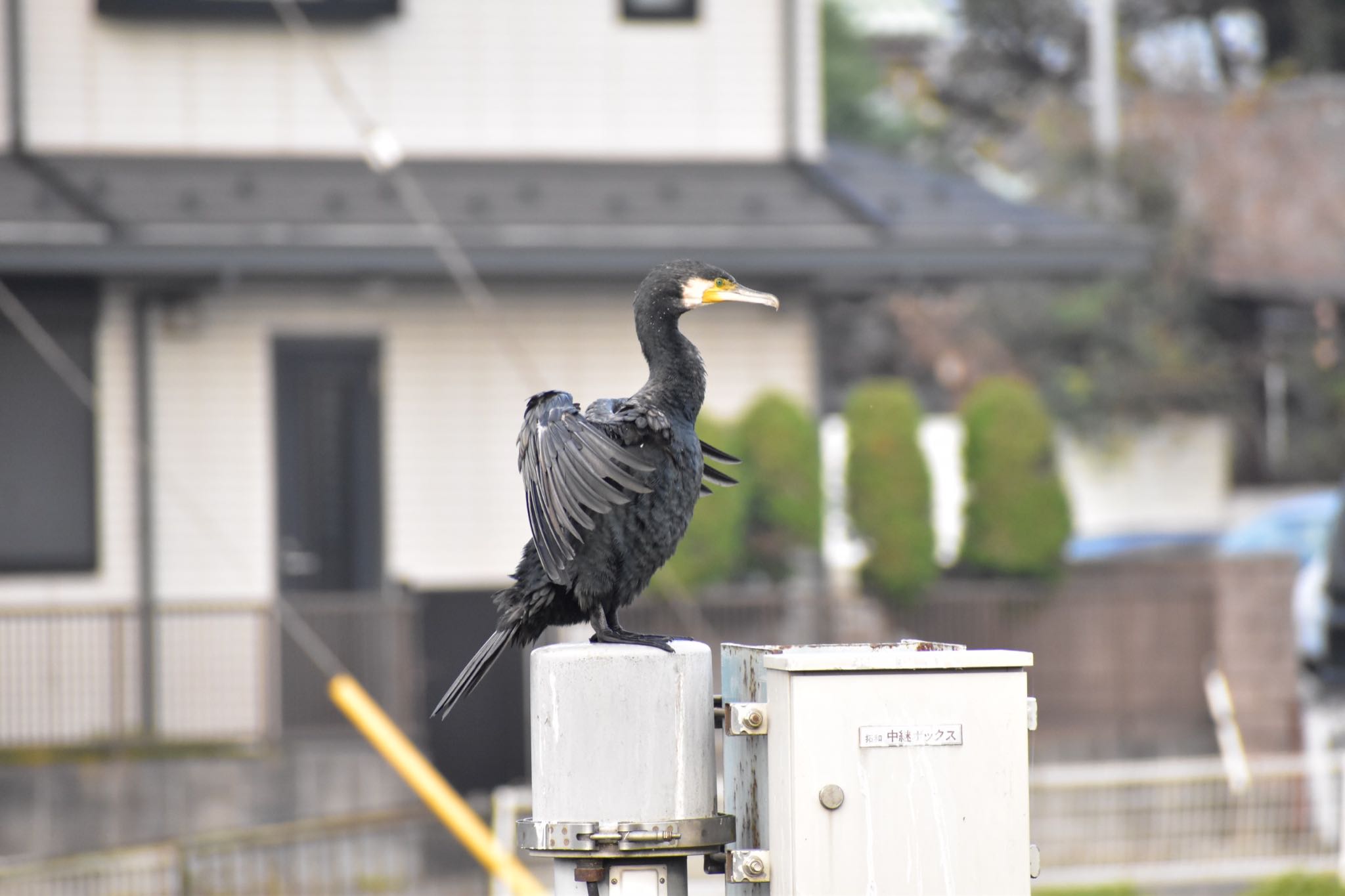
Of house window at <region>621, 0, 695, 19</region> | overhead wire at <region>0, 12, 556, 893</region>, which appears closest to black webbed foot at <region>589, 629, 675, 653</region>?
overhead wire at <region>0, 12, 556, 893</region>

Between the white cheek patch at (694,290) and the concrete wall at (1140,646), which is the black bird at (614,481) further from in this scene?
the concrete wall at (1140,646)

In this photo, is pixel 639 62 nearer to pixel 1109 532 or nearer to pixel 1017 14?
pixel 1109 532

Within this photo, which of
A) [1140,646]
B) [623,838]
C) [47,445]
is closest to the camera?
[623,838]

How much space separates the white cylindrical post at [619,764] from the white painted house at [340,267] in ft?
29.8

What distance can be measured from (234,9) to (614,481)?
1088cm

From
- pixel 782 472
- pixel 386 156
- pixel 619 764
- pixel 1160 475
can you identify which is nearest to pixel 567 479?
pixel 619 764

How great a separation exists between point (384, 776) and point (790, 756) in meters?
9.18

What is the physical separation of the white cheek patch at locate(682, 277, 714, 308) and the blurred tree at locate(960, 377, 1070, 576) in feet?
30.7

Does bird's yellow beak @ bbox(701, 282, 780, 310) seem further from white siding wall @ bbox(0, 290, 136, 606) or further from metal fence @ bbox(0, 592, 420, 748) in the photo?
white siding wall @ bbox(0, 290, 136, 606)

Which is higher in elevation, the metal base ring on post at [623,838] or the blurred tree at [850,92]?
the blurred tree at [850,92]

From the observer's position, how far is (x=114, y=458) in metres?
13.8

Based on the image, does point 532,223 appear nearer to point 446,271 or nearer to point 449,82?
point 446,271

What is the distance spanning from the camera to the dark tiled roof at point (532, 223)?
43.0 ft

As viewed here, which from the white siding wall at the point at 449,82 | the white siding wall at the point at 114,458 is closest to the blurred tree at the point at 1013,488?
the white siding wall at the point at 449,82
